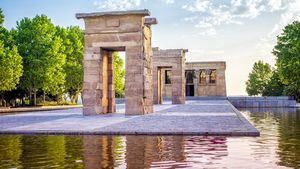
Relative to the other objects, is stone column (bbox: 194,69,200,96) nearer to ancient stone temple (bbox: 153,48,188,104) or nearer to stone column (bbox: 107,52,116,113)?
ancient stone temple (bbox: 153,48,188,104)

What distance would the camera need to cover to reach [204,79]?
7156 centimetres

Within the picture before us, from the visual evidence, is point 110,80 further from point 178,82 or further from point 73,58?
point 73,58

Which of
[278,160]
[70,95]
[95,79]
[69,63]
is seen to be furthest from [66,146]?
[70,95]

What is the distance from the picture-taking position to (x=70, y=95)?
64625mm

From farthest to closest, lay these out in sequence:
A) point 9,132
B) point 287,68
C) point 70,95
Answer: point 70,95 → point 287,68 → point 9,132

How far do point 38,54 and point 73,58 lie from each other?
8818 mm

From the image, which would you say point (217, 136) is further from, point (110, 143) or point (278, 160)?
point (278, 160)

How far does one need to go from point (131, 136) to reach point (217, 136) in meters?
2.62

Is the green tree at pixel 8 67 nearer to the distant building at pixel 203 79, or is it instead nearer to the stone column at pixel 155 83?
the stone column at pixel 155 83

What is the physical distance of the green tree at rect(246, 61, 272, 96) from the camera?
276ft

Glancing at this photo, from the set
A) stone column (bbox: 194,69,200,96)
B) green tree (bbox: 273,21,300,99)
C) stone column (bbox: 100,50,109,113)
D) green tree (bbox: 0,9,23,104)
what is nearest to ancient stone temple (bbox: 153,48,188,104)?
green tree (bbox: 273,21,300,99)

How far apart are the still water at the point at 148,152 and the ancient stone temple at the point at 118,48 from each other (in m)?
10.9

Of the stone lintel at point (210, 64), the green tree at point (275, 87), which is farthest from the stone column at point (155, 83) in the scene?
the green tree at point (275, 87)

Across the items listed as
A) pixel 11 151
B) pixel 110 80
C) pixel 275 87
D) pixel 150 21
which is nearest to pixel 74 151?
pixel 11 151
